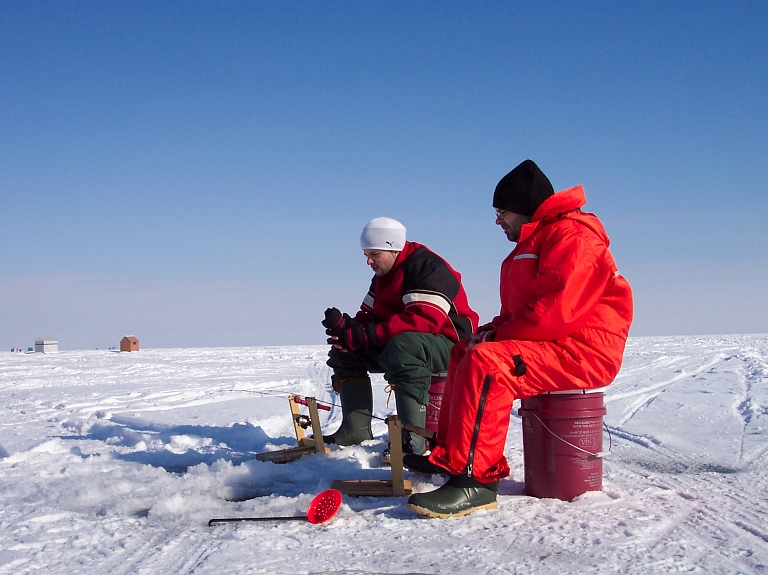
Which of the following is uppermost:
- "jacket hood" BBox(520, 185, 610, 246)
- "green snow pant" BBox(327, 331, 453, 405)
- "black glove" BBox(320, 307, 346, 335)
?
"jacket hood" BBox(520, 185, 610, 246)

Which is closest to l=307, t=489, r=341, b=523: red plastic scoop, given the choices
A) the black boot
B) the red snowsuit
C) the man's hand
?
the black boot

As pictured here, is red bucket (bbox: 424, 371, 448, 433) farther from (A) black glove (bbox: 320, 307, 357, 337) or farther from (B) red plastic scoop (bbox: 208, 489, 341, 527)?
(B) red plastic scoop (bbox: 208, 489, 341, 527)

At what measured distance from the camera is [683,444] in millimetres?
4352

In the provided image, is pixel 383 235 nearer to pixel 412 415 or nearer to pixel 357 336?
pixel 357 336

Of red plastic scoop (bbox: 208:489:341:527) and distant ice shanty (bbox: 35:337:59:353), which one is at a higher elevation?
distant ice shanty (bbox: 35:337:59:353)

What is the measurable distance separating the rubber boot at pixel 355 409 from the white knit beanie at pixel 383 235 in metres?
0.90

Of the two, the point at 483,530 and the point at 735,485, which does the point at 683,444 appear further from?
the point at 483,530

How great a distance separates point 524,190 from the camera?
3.03m

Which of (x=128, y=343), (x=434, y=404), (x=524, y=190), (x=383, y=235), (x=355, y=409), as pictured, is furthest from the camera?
(x=128, y=343)

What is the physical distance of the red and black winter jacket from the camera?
392 centimetres

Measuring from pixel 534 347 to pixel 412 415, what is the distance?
1.24 metres

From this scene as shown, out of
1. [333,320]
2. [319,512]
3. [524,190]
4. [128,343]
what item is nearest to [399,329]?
[333,320]

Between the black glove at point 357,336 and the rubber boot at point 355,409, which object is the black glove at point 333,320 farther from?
the rubber boot at point 355,409

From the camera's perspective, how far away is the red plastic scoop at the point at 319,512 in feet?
8.46
